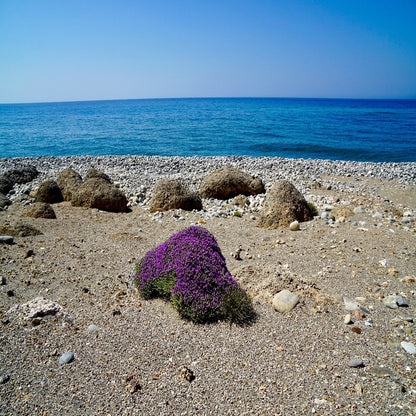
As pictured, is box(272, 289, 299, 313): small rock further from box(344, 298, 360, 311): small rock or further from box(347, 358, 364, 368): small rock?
box(347, 358, 364, 368): small rock

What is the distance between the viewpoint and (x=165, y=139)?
1310 inches

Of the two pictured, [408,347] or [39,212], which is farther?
[39,212]

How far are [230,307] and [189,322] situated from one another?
2.22ft

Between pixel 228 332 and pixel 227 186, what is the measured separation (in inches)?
321

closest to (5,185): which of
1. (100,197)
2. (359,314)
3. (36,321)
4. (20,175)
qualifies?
(20,175)

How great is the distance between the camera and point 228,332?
4.46 m

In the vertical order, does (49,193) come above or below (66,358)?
above

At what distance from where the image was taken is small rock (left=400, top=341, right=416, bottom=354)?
393 centimetres

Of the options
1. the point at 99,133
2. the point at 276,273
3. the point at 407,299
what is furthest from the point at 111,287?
the point at 99,133

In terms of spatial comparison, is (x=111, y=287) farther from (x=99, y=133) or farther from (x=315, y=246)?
(x=99, y=133)

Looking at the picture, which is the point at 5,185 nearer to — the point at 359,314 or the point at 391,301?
the point at 359,314

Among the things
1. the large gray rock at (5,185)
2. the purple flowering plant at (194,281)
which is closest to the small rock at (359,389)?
the purple flowering plant at (194,281)

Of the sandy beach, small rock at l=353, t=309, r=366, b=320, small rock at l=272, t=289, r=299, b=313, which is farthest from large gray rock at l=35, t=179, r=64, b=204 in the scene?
small rock at l=353, t=309, r=366, b=320

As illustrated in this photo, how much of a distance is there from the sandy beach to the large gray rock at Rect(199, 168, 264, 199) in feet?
11.8
